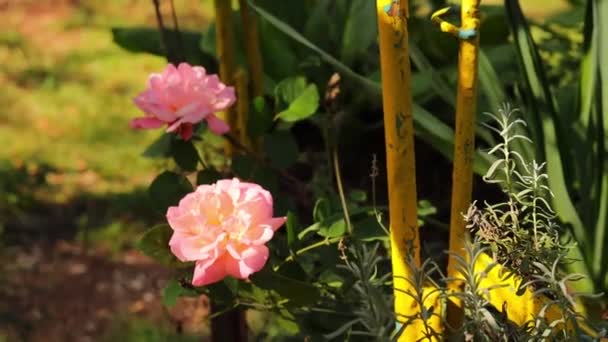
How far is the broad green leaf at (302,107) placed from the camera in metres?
1.73

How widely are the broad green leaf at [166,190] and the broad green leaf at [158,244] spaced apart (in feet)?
0.21

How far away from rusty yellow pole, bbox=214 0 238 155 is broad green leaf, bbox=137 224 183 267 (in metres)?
0.42

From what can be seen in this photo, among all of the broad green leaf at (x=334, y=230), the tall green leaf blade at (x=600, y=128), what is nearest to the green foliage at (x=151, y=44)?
the broad green leaf at (x=334, y=230)

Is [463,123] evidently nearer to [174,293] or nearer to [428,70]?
[428,70]

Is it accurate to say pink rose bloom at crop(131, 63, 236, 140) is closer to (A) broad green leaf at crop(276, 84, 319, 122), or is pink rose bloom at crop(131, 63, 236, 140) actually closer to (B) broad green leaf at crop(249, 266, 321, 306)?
(A) broad green leaf at crop(276, 84, 319, 122)

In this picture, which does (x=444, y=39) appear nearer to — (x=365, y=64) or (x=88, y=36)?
(x=365, y=64)

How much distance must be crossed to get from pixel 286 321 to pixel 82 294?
1.20 meters

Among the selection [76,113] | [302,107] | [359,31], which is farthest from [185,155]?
[76,113]

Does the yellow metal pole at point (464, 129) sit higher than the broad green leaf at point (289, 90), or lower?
higher

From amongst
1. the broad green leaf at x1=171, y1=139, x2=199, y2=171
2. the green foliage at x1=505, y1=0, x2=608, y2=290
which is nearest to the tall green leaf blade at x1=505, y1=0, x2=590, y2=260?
the green foliage at x1=505, y1=0, x2=608, y2=290

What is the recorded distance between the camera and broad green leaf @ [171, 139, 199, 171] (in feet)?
5.61

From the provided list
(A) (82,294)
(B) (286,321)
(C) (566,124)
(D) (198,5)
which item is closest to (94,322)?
(A) (82,294)

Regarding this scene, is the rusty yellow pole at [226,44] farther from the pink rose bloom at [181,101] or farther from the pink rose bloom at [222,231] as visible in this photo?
the pink rose bloom at [222,231]

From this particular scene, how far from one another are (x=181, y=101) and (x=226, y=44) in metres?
0.33
